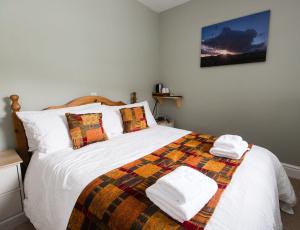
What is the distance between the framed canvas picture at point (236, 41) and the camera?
233 centimetres

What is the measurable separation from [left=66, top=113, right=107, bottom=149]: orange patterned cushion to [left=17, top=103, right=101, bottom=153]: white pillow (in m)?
0.09

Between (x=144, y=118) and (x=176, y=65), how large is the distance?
4.53 ft

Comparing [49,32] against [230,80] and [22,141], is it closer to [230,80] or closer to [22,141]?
[22,141]

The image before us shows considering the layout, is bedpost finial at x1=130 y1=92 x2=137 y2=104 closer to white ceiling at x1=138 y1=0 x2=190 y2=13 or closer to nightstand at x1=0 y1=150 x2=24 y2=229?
white ceiling at x1=138 y1=0 x2=190 y2=13

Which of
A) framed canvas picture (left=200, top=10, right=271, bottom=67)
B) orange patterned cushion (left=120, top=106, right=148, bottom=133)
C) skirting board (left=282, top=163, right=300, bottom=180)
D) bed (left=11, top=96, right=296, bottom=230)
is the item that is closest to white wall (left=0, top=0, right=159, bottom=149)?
bed (left=11, top=96, right=296, bottom=230)

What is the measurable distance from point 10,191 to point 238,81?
2995 millimetres

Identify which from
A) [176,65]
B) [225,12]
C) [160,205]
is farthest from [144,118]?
[225,12]

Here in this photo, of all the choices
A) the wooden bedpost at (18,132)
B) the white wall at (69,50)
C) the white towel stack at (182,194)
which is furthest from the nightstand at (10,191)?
the white towel stack at (182,194)

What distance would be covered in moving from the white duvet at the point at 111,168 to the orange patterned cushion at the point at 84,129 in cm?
7

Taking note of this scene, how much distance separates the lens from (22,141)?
1.81 meters

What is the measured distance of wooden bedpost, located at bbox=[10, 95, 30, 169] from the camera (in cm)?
174

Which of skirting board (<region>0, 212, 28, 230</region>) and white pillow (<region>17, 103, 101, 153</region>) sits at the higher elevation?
white pillow (<region>17, 103, 101, 153</region>)

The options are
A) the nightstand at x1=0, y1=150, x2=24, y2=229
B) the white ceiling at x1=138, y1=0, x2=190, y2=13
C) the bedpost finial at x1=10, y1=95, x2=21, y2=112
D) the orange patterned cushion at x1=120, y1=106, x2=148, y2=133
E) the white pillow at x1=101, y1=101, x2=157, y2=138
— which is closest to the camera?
the nightstand at x1=0, y1=150, x2=24, y2=229

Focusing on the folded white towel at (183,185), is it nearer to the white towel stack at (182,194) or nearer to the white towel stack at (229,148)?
the white towel stack at (182,194)
